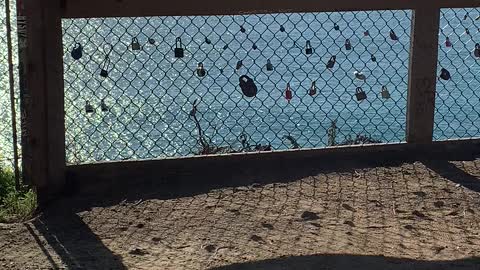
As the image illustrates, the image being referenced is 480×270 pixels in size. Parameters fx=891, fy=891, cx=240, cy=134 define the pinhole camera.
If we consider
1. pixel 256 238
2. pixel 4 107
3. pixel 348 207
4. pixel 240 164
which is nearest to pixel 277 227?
pixel 256 238

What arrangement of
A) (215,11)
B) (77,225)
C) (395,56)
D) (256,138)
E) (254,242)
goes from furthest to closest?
(395,56)
(256,138)
(215,11)
(77,225)
(254,242)

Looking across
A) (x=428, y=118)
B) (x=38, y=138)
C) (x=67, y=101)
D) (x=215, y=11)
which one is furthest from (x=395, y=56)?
(x=38, y=138)

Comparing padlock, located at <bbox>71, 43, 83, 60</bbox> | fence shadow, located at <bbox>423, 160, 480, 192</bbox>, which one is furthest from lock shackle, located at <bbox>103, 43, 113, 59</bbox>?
fence shadow, located at <bbox>423, 160, 480, 192</bbox>

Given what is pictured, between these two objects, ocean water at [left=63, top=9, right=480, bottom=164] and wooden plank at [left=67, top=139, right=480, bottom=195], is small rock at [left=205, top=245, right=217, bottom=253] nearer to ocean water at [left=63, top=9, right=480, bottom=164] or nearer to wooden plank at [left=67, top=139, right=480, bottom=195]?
wooden plank at [left=67, top=139, right=480, bottom=195]

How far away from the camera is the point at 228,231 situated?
451 cm

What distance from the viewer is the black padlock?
212 inches

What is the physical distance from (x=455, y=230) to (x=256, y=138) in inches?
77.1

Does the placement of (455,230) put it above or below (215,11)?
below

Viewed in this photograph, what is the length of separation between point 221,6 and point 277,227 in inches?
54.8

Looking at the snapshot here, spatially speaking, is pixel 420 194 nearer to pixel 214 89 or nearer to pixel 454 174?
pixel 454 174

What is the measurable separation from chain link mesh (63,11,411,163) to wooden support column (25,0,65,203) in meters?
0.35

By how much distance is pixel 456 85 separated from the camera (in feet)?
22.0

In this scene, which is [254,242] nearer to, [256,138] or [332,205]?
[332,205]

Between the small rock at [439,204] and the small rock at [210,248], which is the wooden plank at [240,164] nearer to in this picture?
the small rock at [439,204]
